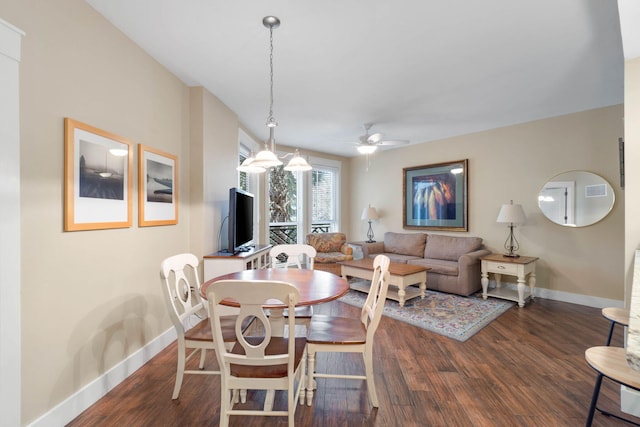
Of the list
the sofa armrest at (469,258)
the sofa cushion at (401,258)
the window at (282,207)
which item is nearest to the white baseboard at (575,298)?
the sofa armrest at (469,258)

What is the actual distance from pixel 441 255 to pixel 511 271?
1.10m

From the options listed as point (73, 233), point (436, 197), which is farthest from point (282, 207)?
point (73, 233)

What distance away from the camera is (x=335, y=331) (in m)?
2.00

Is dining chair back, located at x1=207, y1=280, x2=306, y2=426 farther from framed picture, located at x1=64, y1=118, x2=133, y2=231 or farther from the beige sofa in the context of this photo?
the beige sofa

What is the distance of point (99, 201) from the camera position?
79.0 inches

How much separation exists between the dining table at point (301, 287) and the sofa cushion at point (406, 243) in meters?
3.25

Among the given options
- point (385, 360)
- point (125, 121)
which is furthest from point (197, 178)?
point (385, 360)

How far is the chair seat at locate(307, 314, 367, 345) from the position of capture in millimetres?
1869

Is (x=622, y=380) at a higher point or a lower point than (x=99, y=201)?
lower

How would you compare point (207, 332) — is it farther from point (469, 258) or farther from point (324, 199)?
point (324, 199)

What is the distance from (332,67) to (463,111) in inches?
82.8

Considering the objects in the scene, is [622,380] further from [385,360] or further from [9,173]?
[9,173]

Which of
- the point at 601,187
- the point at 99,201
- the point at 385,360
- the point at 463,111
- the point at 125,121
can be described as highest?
the point at 463,111

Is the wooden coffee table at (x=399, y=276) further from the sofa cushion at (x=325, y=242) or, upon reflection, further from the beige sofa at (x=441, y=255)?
the sofa cushion at (x=325, y=242)
